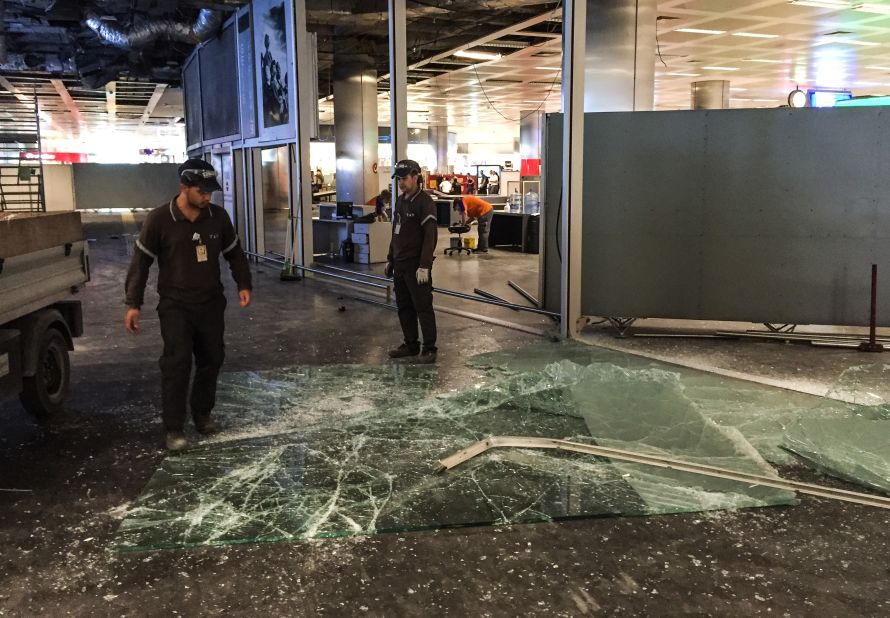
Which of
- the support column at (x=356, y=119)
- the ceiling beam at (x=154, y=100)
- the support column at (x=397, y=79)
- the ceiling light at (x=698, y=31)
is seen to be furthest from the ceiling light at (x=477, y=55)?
the ceiling beam at (x=154, y=100)

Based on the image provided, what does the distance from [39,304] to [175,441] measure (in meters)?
1.21

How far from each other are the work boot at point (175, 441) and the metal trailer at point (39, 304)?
920 millimetres

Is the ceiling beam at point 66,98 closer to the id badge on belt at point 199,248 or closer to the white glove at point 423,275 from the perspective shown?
the white glove at point 423,275

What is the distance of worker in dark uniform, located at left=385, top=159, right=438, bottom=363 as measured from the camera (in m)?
6.36

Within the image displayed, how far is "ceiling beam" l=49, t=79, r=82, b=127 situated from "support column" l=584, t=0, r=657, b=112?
1966 cm

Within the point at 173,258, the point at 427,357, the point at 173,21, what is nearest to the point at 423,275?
the point at 427,357

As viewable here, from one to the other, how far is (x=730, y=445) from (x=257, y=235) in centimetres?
1182

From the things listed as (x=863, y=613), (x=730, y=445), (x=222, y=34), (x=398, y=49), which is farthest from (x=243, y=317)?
Answer: (x=222, y=34)

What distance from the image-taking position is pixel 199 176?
428cm

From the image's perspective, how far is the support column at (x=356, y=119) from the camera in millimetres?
19984

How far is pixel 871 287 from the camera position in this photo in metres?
6.90

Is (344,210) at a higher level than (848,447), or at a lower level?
higher

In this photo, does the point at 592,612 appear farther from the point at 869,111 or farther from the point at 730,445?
the point at 869,111

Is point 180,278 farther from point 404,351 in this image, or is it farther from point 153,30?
point 153,30
